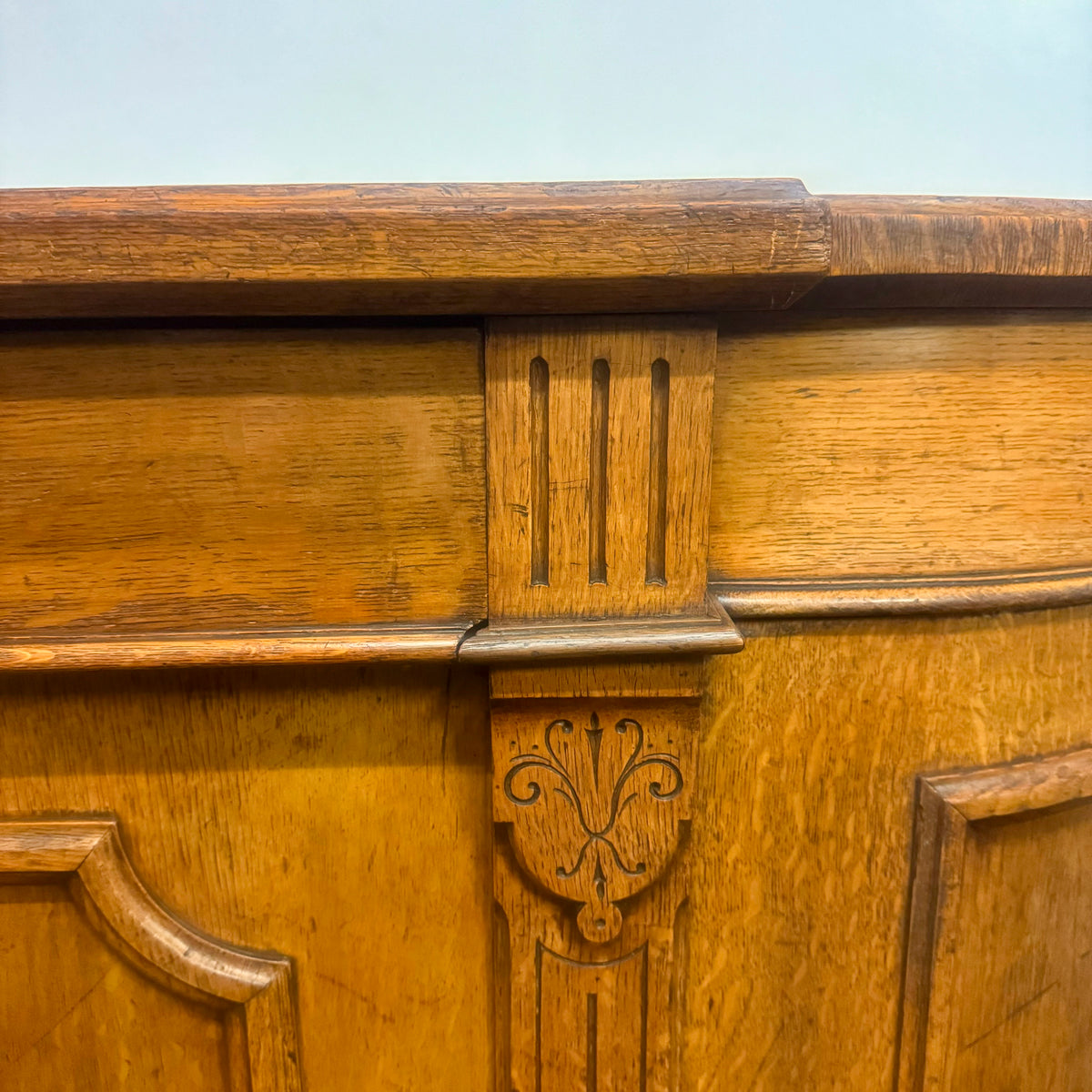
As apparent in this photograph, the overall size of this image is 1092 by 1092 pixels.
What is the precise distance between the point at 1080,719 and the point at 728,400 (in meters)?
0.23

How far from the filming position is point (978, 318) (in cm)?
29

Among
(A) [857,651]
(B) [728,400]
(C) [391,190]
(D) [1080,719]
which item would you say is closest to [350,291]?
(C) [391,190]

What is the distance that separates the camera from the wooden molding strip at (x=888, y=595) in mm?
306

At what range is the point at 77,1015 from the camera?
12.5 inches

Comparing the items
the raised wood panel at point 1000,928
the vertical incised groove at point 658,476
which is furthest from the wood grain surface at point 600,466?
the raised wood panel at point 1000,928

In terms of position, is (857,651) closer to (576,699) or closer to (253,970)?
(576,699)

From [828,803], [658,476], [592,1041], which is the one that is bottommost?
[592,1041]

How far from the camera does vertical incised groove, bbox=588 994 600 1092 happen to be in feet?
1.07

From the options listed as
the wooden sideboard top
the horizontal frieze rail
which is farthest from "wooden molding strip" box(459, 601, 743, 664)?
the wooden sideboard top

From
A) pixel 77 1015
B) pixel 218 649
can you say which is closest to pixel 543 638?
pixel 218 649

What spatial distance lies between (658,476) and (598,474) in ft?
0.08

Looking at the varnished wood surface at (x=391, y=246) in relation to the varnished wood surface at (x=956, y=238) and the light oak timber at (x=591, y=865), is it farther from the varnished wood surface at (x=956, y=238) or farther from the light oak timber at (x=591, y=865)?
the light oak timber at (x=591, y=865)

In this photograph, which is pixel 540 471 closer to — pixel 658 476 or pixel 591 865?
pixel 658 476

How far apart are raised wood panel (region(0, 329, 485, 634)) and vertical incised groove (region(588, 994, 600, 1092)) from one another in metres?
0.19
